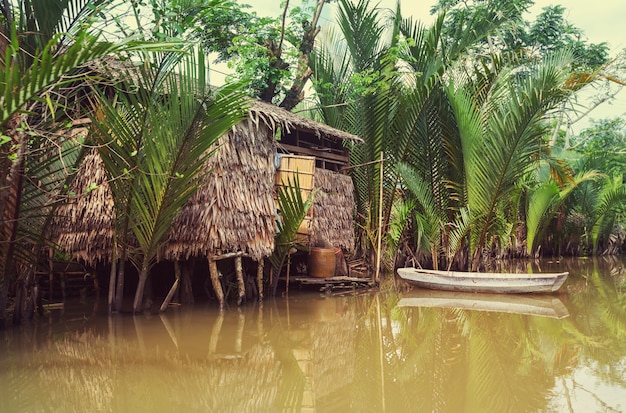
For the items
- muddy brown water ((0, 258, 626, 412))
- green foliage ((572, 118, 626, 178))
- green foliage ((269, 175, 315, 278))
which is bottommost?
muddy brown water ((0, 258, 626, 412))

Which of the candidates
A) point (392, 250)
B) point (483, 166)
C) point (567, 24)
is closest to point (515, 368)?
point (483, 166)

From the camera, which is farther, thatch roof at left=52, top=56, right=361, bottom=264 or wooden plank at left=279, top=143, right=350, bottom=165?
wooden plank at left=279, top=143, right=350, bottom=165

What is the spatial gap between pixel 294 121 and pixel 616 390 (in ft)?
20.9

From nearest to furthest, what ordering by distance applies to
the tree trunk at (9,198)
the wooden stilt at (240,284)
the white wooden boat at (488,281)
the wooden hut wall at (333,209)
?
the tree trunk at (9,198) < the wooden stilt at (240,284) < the white wooden boat at (488,281) < the wooden hut wall at (333,209)

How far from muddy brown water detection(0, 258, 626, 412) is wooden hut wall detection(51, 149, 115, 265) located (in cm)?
84

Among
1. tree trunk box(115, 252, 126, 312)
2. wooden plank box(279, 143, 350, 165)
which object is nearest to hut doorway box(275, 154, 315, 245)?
wooden plank box(279, 143, 350, 165)

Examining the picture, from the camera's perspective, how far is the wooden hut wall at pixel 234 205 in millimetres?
7387

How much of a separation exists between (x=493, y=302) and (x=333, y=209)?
333 cm

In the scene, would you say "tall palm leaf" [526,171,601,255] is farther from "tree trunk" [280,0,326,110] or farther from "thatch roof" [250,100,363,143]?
"tree trunk" [280,0,326,110]

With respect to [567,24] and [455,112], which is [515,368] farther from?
[567,24]

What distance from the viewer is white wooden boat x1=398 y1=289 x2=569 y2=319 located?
25.3 ft

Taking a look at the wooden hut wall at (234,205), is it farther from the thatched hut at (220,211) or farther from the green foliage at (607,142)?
the green foliage at (607,142)

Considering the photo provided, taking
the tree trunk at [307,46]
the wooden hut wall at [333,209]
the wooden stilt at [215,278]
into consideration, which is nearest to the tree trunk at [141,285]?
the wooden stilt at [215,278]

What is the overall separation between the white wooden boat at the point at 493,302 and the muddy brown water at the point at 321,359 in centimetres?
8
